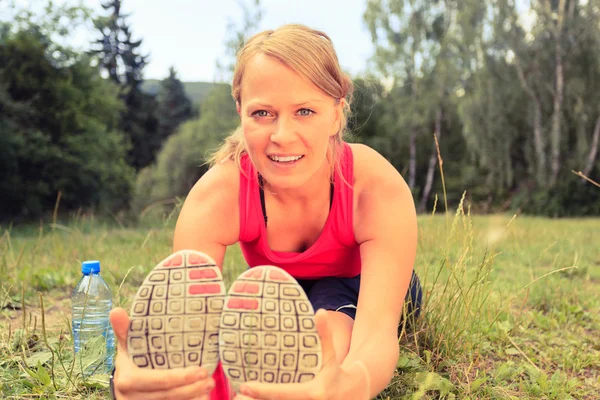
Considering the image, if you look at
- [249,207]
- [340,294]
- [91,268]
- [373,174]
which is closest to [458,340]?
[340,294]

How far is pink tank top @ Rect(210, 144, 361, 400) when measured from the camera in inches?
71.7

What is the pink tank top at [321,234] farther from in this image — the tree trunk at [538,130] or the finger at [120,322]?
the tree trunk at [538,130]

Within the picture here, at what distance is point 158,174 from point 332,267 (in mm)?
21200

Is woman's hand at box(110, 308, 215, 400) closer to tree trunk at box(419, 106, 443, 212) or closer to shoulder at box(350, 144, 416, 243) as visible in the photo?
shoulder at box(350, 144, 416, 243)

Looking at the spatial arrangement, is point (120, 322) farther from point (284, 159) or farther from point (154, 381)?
point (284, 159)

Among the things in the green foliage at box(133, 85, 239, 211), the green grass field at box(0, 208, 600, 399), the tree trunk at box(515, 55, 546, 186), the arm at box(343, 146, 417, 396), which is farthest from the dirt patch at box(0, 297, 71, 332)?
the green foliage at box(133, 85, 239, 211)

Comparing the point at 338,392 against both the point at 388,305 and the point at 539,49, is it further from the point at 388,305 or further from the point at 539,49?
the point at 539,49

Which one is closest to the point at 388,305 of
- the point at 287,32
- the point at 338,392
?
the point at 338,392

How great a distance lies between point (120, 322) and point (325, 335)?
0.44m

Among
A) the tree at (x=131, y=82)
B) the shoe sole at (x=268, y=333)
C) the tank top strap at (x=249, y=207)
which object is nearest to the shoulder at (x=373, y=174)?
Answer: the tank top strap at (x=249, y=207)

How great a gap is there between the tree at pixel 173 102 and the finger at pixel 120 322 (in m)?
41.2

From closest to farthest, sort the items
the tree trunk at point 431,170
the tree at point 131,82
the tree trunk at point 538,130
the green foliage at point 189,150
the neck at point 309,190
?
the neck at point 309,190
the tree trunk at point 538,130
the tree trunk at point 431,170
the green foliage at point 189,150
the tree at point 131,82

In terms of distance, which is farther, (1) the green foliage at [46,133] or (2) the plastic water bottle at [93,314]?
(1) the green foliage at [46,133]

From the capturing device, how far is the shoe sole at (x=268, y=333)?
1.13m
